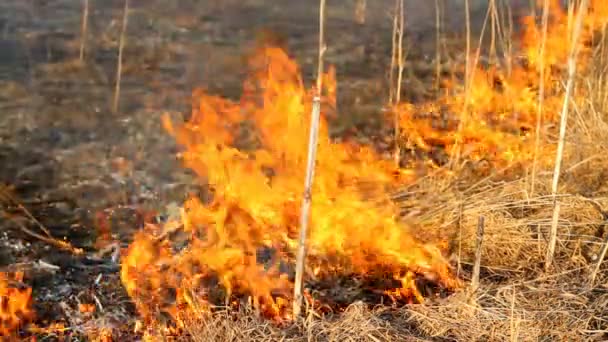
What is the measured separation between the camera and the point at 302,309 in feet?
10.7

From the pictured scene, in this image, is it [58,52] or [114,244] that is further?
[58,52]

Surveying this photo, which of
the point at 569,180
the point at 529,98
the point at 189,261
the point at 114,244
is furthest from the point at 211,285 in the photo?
the point at 529,98

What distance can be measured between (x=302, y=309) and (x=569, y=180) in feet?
6.32

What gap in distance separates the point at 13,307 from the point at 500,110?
4490 mm

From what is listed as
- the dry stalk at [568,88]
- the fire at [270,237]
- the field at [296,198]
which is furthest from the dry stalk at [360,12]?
the dry stalk at [568,88]

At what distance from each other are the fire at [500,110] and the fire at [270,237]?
2.69 ft

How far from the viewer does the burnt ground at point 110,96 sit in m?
3.71

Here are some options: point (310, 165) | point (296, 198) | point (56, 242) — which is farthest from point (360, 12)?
point (310, 165)

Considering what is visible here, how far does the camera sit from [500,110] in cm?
616

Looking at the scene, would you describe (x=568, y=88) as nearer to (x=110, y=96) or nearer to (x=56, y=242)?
(x=56, y=242)

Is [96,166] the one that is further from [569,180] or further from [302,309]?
[569,180]

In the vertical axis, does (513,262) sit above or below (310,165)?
below

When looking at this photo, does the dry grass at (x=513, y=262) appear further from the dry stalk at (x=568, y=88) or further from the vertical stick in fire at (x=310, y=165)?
the vertical stick in fire at (x=310, y=165)

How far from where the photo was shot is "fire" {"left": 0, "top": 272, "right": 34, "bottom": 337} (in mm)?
3068
